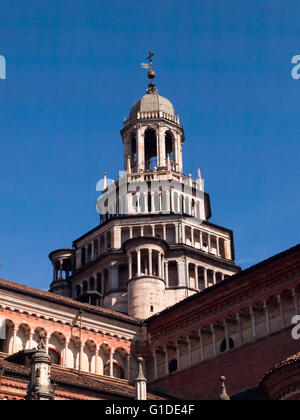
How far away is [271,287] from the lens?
42.4 metres

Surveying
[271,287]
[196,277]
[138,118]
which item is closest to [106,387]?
[271,287]

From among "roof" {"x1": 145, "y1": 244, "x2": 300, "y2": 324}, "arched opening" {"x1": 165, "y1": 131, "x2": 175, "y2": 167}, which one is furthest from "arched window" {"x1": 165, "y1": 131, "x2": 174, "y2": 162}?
"roof" {"x1": 145, "y1": 244, "x2": 300, "y2": 324}

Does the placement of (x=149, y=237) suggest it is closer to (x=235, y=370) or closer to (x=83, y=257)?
(x=83, y=257)

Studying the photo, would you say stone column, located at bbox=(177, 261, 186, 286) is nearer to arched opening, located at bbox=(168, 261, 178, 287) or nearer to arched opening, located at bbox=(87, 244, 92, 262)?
arched opening, located at bbox=(168, 261, 178, 287)

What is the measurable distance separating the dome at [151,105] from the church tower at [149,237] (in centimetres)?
9

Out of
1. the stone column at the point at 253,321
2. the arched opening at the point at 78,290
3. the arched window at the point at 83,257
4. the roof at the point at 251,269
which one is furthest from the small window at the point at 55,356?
the arched window at the point at 83,257

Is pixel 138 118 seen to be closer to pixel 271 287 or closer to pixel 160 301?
pixel 160 301

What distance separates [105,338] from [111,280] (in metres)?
10.4

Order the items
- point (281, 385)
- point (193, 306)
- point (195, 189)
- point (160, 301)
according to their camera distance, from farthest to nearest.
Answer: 1. point (195, 189)
2. point (160, 301)
3. point (193, 306)
4. point (281, 385)

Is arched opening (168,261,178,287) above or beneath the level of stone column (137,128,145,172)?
beneath

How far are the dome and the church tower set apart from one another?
0.09 m

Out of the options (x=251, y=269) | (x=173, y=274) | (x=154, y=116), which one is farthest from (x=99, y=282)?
(x=251, y=269)

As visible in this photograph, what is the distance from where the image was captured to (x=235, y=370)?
42.5 m

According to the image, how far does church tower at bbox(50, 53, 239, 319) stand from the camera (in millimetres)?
56188
